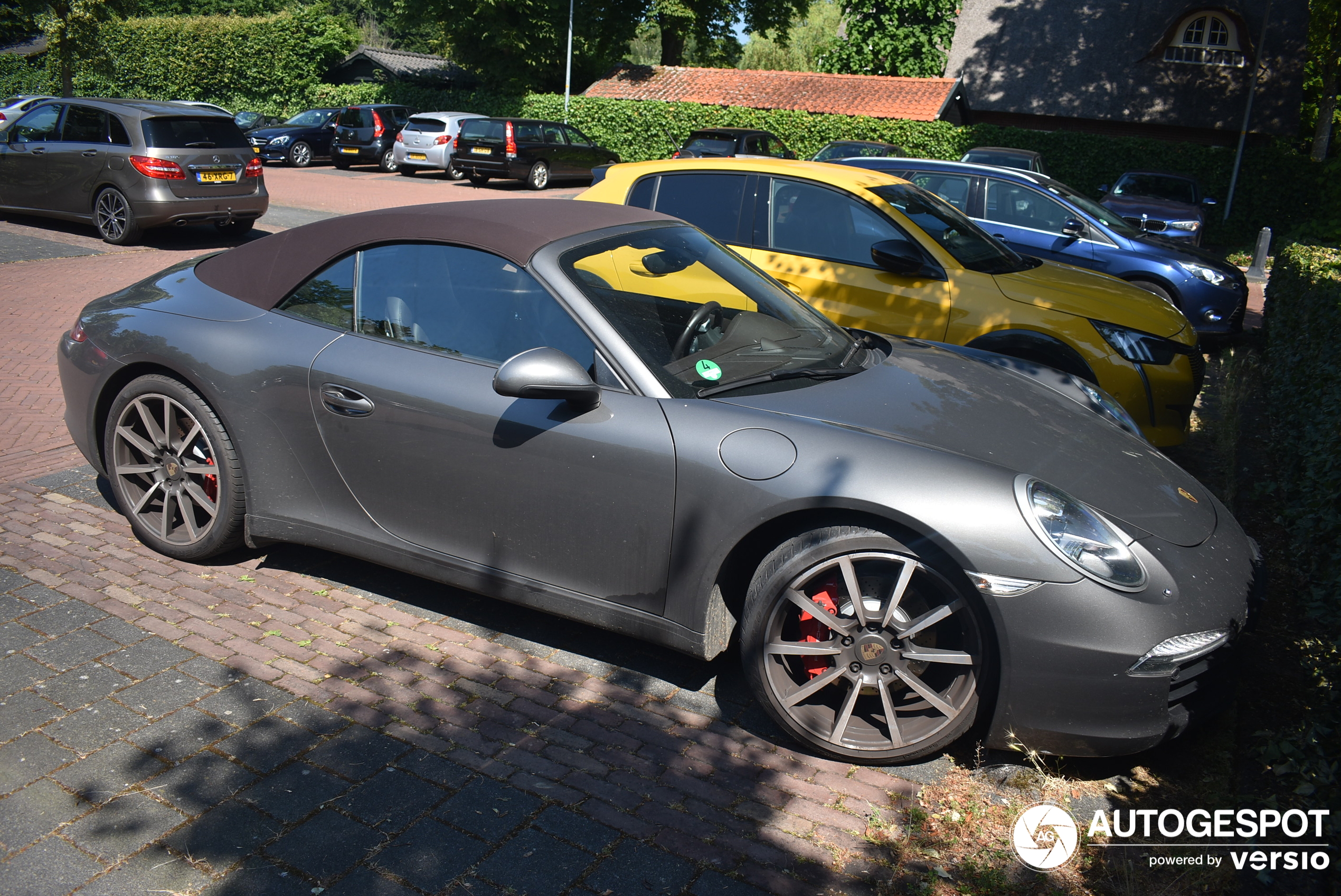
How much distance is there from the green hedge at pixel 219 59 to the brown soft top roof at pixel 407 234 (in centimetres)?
4165

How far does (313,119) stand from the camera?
2739 centimetres

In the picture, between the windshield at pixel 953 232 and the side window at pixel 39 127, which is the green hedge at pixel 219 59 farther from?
the windshield at pixel 953 232

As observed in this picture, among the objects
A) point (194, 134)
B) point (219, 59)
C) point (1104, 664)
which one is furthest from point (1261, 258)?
point (219, 59)

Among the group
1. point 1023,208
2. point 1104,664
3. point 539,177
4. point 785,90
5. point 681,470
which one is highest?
point 785,90

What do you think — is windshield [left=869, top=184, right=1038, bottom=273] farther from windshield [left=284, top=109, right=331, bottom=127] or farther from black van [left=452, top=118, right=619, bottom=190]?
windshield [left=284, top=109, right=331, bottom=127]

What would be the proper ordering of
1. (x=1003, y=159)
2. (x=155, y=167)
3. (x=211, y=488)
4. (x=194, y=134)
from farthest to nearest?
(x=1003, y=159) → (x=194, y=134) → (x=155, y=167) → (x=211, y=488)

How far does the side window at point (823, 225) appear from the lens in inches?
245

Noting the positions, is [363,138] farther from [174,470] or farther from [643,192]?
[174,470]

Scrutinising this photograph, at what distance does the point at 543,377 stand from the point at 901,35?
42577 millimetres

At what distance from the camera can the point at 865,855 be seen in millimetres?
2678

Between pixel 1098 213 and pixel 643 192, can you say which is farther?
pixel 1098 213

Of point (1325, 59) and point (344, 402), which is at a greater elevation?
point (1325, 59)

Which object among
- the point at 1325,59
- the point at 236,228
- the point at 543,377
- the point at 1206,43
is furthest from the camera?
the point at 1206,43

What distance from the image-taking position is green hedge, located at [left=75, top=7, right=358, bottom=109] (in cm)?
4069
